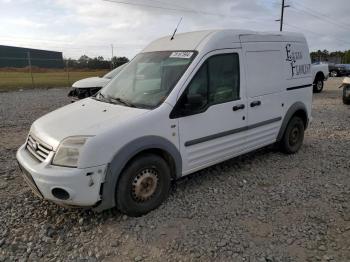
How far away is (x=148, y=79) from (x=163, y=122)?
0.85 metres

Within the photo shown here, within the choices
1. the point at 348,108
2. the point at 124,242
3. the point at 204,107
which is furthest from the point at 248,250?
the point at 348,108

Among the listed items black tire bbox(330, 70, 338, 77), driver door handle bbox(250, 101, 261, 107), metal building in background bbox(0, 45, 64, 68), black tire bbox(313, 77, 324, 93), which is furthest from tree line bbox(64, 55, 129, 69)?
driver door handle bbox(250, 101, 261, 107)

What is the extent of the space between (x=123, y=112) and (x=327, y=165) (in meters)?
3.64

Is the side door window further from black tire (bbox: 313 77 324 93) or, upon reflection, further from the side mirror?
black tire (bbox: 313 77 324 93)

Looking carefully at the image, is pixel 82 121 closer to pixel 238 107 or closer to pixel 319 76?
pixel 238 107

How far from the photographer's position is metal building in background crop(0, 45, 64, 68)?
91.9 ft

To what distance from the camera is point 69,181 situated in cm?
334

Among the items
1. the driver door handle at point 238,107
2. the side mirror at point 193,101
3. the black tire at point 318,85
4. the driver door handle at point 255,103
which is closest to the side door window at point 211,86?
the side mirror at point 193,101

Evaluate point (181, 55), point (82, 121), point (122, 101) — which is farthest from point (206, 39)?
point (82, 121)

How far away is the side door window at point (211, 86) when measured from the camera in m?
4.08

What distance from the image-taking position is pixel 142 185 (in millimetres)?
3895

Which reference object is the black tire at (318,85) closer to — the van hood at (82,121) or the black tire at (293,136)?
the black tire at (293,136)

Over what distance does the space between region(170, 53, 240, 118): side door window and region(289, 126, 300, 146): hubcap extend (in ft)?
6.24

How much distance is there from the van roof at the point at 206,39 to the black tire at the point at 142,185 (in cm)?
161
